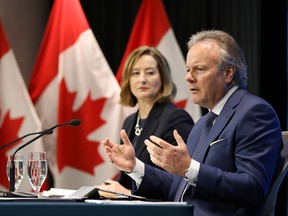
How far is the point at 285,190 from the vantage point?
565 centimetres

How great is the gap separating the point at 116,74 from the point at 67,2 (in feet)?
2.61

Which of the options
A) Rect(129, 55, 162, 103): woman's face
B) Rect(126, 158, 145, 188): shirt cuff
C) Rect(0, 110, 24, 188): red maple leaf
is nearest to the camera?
Rect(126, 158, 145, 188): shirt cuff

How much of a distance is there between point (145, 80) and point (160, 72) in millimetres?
149

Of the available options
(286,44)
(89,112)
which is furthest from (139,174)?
(286,44)

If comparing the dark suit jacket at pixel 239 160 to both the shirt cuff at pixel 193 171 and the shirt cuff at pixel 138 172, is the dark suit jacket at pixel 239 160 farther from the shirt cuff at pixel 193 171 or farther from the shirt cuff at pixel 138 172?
the shirt cuff at pixel 138 172

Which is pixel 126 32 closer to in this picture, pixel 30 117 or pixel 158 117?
pixel 30 117

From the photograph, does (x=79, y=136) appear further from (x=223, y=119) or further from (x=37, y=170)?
(x=223, y=119)

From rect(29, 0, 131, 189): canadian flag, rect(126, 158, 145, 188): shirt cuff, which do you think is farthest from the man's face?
rect(29, 0, 131, 189): canadian flag

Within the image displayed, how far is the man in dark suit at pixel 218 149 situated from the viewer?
2.72 meters

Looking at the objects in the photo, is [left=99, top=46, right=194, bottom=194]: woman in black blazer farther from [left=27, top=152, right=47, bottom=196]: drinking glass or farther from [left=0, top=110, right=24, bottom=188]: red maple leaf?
[left=27, top=152, right=47, bottom=196]: drinking glass

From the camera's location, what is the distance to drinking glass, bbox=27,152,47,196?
3053mm

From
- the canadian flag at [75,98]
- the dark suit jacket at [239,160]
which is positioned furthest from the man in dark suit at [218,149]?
the canadian flag at [75,98]

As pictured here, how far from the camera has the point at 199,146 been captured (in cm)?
312

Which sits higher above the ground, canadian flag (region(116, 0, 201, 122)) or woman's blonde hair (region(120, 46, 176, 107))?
canadian flag (region(116, 0, 201, 122))
